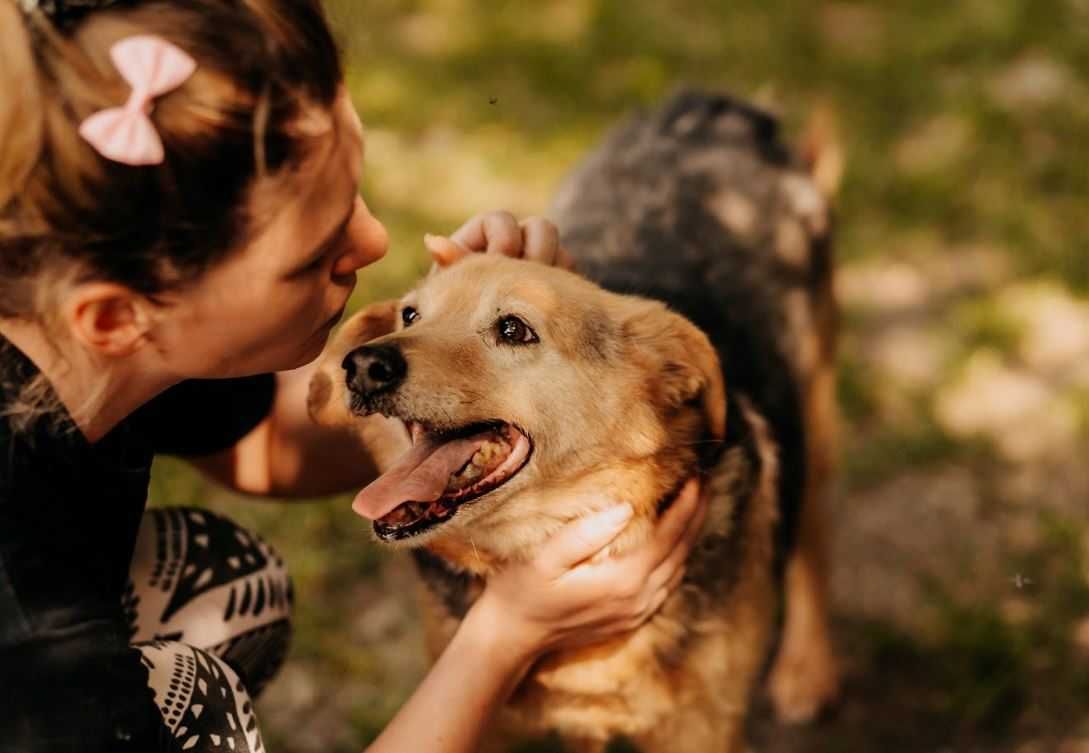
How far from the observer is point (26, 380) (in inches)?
69.2

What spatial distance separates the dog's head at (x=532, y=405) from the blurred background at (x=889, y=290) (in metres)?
0.57

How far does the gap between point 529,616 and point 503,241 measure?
2.59ft

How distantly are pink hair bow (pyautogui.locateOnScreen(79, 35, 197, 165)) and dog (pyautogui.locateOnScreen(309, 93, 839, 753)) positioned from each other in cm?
60

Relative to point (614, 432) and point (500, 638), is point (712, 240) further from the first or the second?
point (500, 638)

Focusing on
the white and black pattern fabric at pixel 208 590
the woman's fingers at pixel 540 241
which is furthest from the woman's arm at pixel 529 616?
the woman's fingers at pixel 540 241

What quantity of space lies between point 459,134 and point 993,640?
3.17 metres

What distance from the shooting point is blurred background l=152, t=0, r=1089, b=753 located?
311 centimetres

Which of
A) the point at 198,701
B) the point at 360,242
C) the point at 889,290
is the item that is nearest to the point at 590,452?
the point at 360,242

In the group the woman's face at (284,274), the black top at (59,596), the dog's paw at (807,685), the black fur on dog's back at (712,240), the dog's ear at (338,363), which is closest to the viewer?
the black top at (59,596)

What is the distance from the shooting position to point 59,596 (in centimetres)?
168

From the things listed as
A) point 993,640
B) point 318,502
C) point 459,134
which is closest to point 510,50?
point 459,134

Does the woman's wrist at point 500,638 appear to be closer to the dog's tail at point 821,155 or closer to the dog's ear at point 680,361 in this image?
the dog's ear at point 680,361

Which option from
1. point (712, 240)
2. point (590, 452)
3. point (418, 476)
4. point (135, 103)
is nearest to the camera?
point (135, 103)

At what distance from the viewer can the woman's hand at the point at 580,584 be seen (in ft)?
6.96
